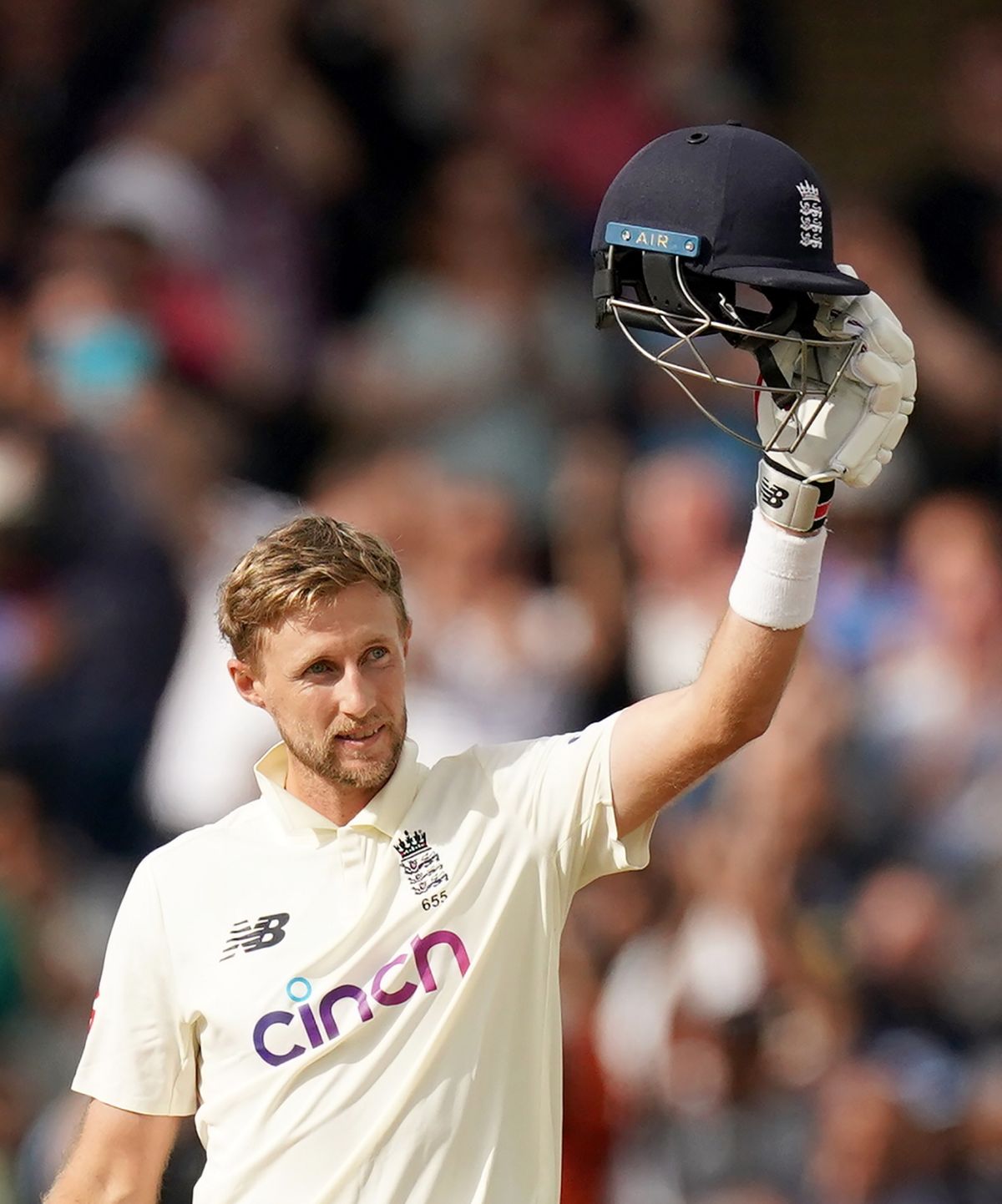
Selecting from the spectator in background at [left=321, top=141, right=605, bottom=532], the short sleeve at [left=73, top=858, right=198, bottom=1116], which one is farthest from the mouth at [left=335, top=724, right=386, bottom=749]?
the spectator in background at [left=321, top=141, right=605, bottom=532]

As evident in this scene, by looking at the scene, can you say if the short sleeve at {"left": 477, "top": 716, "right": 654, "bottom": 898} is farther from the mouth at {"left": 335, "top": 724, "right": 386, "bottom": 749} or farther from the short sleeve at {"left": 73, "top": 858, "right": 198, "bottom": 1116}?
the short sleeve at {"left": 73, "top": 858, "right": 198, "bottom": 1116}

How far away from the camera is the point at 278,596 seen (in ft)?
9.62

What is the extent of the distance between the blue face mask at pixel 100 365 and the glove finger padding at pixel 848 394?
428 cm

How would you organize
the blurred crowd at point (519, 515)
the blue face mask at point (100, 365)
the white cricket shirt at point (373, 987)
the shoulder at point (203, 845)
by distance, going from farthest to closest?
the blue face mask at point (100, 365) < the blurred crowd at point (519, 515) < the shoulder at point (203, 845) < the white cricket shirt at point (373, 987)

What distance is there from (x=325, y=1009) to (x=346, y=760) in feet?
1.21

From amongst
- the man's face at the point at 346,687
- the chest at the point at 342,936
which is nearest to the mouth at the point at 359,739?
the man's face at the point at 346,687

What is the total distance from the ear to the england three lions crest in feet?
1.07

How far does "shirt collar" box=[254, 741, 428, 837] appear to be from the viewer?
2930 mm

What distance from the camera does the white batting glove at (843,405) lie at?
2639mm

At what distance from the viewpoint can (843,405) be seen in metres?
2.66

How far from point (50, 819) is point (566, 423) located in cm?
224

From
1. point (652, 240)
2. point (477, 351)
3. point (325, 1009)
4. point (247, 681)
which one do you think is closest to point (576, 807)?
point (325, 1009)

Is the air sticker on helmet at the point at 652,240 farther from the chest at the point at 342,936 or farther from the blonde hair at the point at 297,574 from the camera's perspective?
the chest at the point at 342,936

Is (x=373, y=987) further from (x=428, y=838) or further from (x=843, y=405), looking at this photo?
(x=843, y=405)
